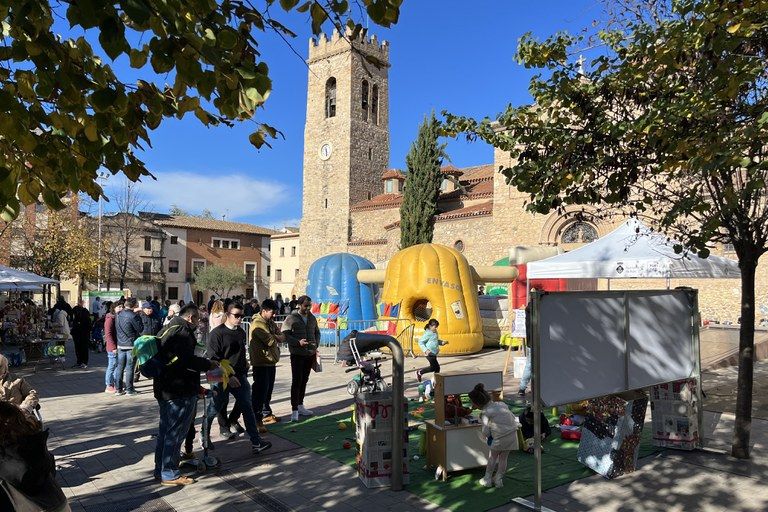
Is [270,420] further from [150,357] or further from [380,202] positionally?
[380,202]

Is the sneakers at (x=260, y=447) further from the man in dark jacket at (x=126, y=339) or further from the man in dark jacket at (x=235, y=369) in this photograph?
the man in dark jacket at (x=126, y=339)

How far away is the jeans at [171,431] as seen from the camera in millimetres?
5352

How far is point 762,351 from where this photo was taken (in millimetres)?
14148

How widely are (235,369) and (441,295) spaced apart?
9234mm

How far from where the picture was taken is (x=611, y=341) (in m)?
5.46

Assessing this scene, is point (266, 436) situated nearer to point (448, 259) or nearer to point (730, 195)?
point (730, 195)

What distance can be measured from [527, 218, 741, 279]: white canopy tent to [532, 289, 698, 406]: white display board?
3044 mm

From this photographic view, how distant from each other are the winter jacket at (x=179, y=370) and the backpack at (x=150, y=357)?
0.08 ft

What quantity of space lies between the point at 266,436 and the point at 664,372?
15.8ft

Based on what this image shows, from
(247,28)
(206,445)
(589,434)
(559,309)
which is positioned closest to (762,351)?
(589,434)

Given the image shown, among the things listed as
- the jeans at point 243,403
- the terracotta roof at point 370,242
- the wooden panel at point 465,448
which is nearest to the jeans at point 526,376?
the wooden panel at point 465,448

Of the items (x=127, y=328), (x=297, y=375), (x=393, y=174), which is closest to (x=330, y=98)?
(x=393, y=174)

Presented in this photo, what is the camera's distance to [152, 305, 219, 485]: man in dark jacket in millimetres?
5328

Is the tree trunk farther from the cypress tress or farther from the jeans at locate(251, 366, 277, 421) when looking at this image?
the cypress tress
